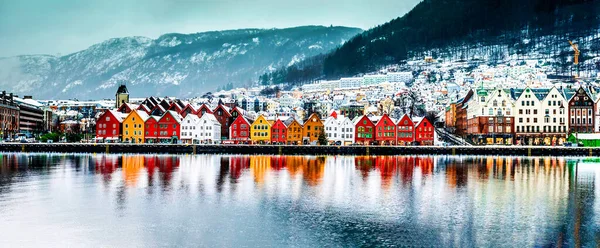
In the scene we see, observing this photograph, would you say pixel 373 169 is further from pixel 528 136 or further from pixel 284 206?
pixel 528 136

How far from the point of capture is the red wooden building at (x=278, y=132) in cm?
11306

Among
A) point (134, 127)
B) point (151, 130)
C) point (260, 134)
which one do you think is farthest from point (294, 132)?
point (134, 127)

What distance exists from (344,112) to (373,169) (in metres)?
107

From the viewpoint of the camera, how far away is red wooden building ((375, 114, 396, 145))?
110312 mm

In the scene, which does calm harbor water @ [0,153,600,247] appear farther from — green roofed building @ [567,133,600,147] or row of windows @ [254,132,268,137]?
row of windows @ [254,132,268,137]

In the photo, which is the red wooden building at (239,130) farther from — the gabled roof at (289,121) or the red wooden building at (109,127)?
the red wooden building at (109,127)

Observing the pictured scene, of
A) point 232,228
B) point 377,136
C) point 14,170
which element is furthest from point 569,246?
point 377,136

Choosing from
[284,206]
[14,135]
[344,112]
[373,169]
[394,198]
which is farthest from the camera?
[344,112]

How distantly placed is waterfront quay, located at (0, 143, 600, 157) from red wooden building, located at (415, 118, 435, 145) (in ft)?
37.1

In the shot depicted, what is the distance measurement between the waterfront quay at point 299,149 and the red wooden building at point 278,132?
12.5 m

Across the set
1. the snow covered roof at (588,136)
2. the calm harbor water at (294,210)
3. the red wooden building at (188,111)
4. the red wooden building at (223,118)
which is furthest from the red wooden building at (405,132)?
the calm harbor water at (294,210)

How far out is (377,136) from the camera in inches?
4373

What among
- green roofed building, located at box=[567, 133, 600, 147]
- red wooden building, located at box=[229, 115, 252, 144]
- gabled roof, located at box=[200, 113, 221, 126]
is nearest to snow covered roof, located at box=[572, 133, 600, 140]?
green roofed building, located at box=[567, 133, 600, 147]

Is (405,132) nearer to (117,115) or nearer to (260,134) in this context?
(260,134)
